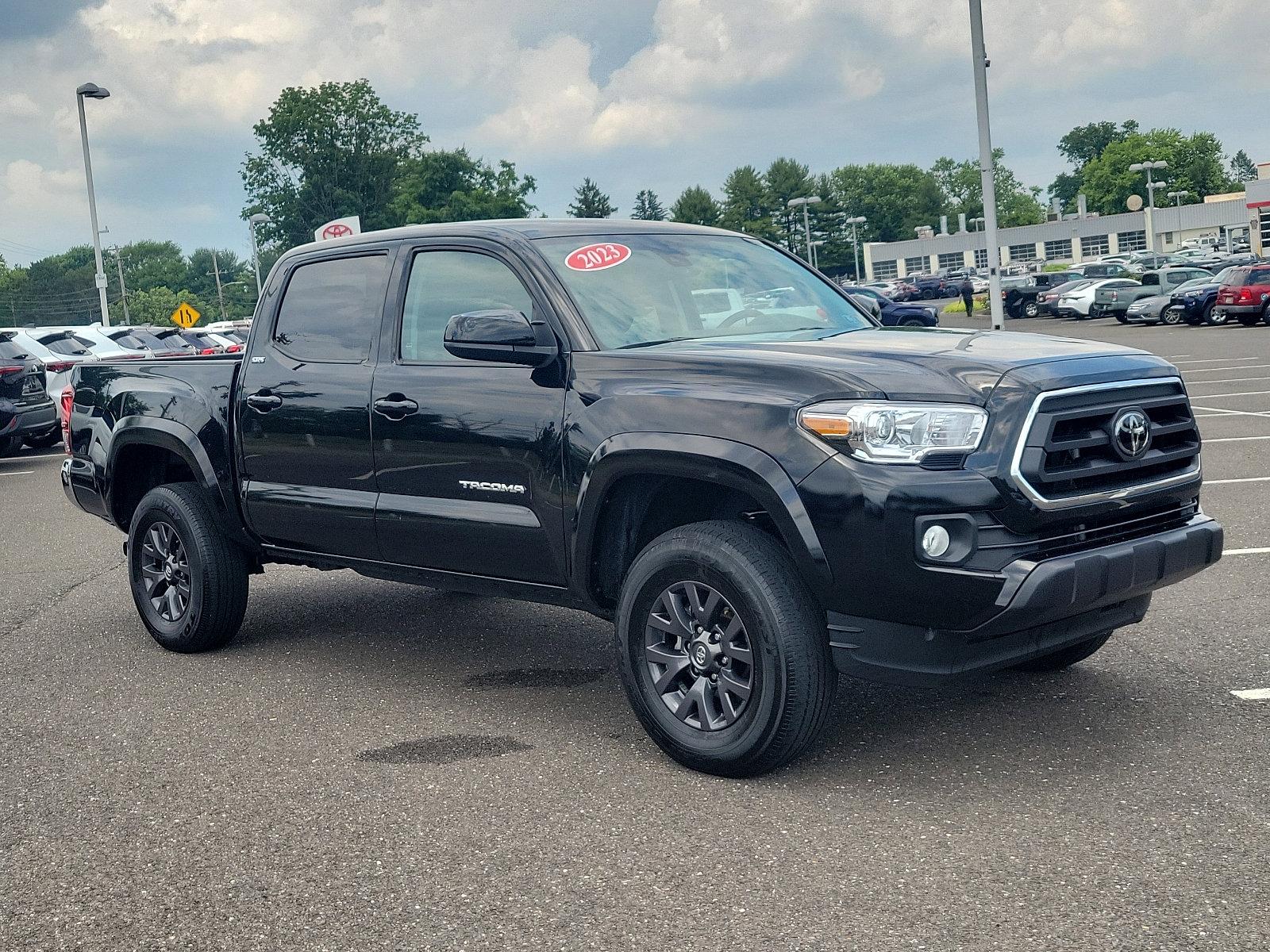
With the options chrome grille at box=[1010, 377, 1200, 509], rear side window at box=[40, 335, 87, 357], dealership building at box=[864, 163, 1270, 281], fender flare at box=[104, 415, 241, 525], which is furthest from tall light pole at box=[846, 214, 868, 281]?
chrome grille at box=[1010, 377, 1200, 509]

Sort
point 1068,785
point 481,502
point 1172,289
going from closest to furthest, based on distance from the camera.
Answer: point 1068,785 < point 481,502 < point 1172,289

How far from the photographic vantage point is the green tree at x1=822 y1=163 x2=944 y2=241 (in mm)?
160250

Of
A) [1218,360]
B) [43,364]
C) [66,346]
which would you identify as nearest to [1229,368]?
[1218,360]

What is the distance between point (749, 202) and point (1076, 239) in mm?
32164

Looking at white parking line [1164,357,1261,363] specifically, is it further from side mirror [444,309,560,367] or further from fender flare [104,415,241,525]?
side mirror [444,309,560,367]

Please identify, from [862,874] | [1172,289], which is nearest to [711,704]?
[862,874]

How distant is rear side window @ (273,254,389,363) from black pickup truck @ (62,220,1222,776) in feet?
0.05

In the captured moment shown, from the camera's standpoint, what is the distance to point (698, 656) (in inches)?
181

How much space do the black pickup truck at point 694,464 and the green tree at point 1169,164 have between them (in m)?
142

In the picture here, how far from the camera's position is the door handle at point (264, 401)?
610 centimetres

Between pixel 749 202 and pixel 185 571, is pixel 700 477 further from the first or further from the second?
pixel 749 202

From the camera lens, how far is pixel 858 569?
4.14 m

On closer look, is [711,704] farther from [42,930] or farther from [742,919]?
[42,930]

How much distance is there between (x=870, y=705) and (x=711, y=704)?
101 centimetres
